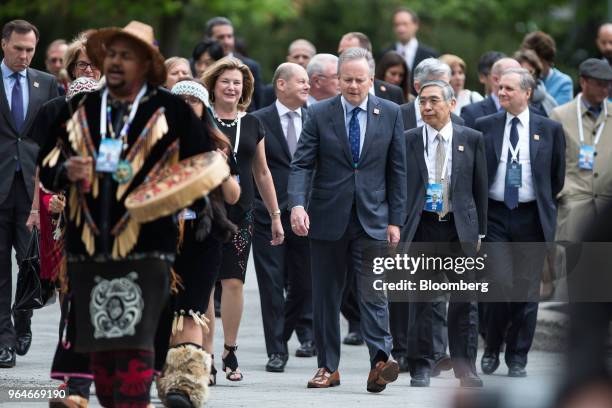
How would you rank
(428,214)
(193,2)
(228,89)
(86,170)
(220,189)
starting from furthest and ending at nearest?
1. (193,2)
2. (428,214)
3. (228,89)
4. (220,189)
5. (86,170)

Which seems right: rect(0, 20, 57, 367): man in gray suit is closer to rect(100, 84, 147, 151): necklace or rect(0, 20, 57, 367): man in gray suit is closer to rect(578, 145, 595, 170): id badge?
rect(100, 84, 147, 151): necklace

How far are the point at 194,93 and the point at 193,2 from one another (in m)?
21.2

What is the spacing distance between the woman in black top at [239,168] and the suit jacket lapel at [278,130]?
1367 mm

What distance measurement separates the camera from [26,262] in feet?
34.2

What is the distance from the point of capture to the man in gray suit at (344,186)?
10.7 m

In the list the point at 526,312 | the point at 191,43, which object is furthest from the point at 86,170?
the point at 191,43

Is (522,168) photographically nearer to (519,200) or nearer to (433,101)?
(519,200)

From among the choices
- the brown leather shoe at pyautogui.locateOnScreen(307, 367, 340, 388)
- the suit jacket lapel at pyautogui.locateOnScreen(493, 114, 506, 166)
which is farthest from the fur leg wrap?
the suit jacket lapel at pyautogui.locateOnScreen(493, 114, 506, 166)

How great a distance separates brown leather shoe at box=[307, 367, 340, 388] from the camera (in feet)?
35.0

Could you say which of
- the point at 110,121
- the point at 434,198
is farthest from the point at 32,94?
the point at 110,121

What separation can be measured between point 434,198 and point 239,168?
5.00 ft

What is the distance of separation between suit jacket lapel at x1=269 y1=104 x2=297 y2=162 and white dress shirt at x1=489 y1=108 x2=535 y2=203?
65.0 inches

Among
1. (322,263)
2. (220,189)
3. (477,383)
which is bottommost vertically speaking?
(477,383)

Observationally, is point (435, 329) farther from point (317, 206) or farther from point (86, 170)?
point (86, 170)
